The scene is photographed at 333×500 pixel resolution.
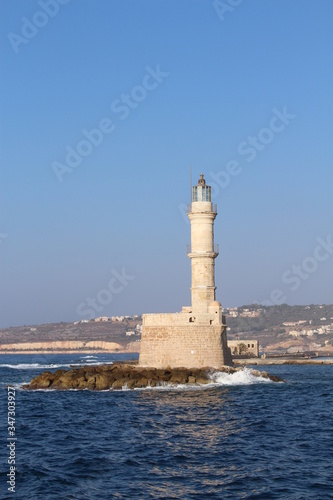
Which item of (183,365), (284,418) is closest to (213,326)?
(183,365)

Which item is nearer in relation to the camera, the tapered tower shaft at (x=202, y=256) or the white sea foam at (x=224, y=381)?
the white sea foam at (x=224, y=381)

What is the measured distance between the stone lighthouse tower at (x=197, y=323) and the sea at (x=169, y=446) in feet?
13.7

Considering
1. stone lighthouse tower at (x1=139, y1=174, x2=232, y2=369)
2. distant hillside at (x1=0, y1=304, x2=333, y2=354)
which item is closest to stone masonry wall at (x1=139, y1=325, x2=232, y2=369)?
stone lighthouse tower at (x1=139, y1=174, x2=232, y2=369)

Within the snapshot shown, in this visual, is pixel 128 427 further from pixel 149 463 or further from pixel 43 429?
pixel 149 463

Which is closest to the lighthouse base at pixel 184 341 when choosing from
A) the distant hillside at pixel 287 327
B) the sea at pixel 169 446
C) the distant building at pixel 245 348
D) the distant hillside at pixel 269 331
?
the sea at pixel 169 446

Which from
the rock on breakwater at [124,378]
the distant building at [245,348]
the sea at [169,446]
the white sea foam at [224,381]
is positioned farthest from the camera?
the distant building at [245,348]

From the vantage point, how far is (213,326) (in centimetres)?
3672

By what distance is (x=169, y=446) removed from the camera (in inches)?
756

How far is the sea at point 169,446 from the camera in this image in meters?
14.7

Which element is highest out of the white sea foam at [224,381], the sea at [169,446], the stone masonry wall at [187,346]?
the stone masonry wall at [187,346]

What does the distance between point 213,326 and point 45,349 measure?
140 meters

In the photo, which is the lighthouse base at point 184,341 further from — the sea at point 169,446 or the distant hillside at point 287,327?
the distant hillside at point 287,327

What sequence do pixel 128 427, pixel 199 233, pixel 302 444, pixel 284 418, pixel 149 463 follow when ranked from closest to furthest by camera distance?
1. pixel 149 463
2. pixel 302 444
3. pixel 128 427
4. pixel 284 418
5. pixel 199 233

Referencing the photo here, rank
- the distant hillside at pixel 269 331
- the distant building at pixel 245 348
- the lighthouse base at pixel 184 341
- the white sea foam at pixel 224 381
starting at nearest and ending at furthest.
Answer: the white sea foam at pixel 224 381 → the lighthouse base at pixel 184 341 → the distant building at pixel 245 348 → the distant hillside at pixel 269 331
